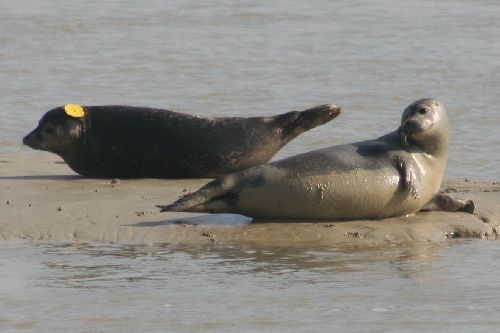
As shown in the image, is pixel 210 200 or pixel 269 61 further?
pixel 269 61

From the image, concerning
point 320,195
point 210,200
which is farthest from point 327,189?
point 210,200

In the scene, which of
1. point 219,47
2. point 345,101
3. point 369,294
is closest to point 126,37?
point 219,47

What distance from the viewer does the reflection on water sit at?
5.27 m

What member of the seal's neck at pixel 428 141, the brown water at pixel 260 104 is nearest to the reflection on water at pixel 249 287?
the brown water at pixel 260 104

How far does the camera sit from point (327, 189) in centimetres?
714

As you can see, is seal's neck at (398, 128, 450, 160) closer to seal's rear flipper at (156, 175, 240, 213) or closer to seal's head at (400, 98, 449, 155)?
seal's head at (400, 98, 449, 155)

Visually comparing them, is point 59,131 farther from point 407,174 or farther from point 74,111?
point 407,174

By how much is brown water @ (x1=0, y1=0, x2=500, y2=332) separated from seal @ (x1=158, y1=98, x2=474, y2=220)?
1.55 feet

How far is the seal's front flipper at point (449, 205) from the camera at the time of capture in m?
7.42

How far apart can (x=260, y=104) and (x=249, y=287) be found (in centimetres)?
663

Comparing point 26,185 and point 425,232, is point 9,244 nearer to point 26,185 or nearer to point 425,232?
point 26,185

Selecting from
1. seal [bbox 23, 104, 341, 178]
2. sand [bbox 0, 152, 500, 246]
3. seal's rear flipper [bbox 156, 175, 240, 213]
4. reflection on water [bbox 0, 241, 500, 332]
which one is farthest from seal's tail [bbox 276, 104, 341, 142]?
reflection on water [bbox 0, 241, 500, 332]

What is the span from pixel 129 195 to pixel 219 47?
8.70m

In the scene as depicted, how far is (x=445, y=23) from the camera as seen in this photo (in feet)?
61.0
